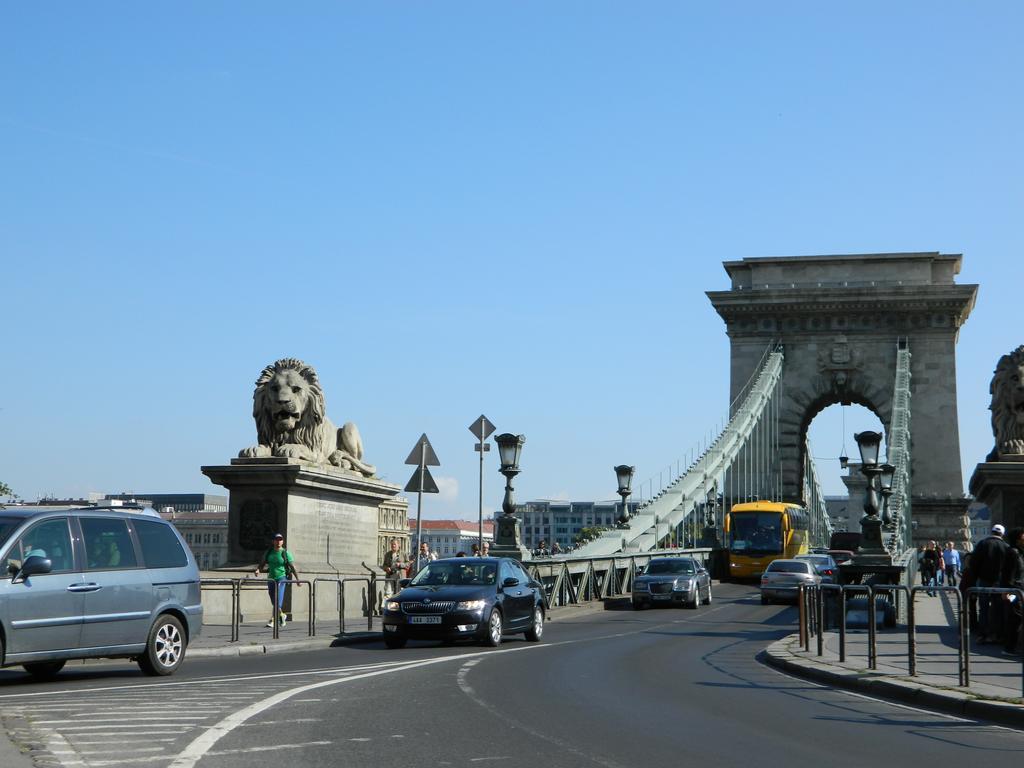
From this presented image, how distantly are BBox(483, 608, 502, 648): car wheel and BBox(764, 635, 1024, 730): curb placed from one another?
4624 mm

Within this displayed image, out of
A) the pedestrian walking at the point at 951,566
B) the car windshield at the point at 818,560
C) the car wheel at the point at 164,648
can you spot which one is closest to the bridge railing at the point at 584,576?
the car windshield at the point at 818,560

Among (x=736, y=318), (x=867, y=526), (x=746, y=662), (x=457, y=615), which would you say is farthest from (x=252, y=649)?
(x=736, y=318)

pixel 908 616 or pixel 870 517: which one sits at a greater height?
pixel 870 517

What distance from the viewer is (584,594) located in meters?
37.8

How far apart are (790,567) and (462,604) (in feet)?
68.9

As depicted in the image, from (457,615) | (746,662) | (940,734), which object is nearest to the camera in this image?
(940,734)

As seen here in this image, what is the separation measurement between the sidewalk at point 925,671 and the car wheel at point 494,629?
13.0 feet

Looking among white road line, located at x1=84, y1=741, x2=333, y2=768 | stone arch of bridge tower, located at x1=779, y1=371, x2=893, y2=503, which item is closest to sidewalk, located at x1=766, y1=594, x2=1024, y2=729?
white road line, located at x1=84, y1=741, x2=333, y2=768

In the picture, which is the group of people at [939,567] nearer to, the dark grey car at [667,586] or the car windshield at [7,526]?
the dark grey car at [667,586]

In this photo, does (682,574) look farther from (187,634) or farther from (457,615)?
(187,634)

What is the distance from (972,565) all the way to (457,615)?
23.2ft

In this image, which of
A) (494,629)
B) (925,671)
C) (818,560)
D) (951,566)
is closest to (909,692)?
(925,671)

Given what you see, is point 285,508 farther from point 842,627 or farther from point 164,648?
point 842,627

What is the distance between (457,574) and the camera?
22250mm
